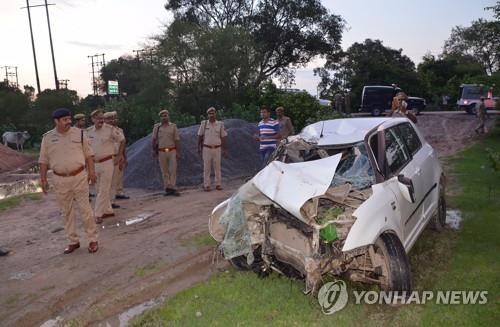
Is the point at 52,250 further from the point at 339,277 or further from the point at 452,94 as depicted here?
the point at 452,94

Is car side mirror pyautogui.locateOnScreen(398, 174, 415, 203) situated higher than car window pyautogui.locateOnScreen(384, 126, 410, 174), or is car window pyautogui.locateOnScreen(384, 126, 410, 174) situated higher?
car window pyautogui.locateOnScreen(384, 126, 410, 174)

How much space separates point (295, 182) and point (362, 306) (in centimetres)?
131

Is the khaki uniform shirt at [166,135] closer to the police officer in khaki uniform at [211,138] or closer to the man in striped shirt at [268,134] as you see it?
the police officer in khaki uniform at [211,138]

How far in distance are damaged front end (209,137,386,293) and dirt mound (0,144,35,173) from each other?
676 inches

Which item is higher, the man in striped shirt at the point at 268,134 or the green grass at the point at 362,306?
the man in striped shirt at the point at 268,134

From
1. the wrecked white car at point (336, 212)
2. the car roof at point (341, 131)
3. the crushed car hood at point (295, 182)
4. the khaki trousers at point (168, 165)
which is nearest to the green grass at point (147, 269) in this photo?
the wrecked white car at point (336, 212)

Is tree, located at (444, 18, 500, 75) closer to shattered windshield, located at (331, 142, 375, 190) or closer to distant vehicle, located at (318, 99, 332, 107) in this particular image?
distant vehicle, located at (318, 99, 332, 107)

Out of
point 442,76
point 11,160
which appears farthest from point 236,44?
point 442,76

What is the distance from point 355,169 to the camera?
5039 millimetres

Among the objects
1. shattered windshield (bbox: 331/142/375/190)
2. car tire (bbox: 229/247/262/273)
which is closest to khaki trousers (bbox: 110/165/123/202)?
car tire (bbox: 229/247/262/273)

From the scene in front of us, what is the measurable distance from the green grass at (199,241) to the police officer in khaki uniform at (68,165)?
49.4 inches

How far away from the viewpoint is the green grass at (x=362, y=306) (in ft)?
13.5

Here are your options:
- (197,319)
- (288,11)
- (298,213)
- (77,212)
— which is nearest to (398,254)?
(298,213)

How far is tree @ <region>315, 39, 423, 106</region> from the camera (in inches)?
1551
